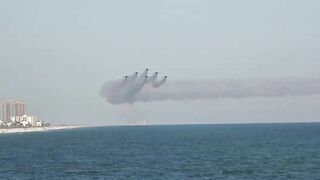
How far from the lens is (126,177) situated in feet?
273

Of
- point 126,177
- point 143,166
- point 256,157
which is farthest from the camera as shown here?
point 256,157

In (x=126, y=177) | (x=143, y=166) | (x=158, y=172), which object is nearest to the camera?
(x=126, y=177)

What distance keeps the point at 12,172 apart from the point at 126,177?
19.4 metres

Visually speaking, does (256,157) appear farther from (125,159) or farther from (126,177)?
(126,177)

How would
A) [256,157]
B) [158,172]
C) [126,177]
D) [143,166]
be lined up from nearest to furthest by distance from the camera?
[126,177] < [158,172] < [143,166] < [256,157]

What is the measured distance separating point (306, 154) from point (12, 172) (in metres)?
52.9

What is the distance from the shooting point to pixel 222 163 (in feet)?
338

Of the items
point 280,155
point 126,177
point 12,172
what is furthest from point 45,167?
point 280,155

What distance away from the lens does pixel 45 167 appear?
328 ft

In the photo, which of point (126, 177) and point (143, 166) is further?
point (143, 166)

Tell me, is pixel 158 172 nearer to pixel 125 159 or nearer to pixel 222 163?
pixel 222 163

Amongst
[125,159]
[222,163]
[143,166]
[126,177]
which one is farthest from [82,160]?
[126,177]

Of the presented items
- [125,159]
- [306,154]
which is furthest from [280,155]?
[125,159]

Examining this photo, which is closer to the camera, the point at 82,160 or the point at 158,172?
the point at 158,172
